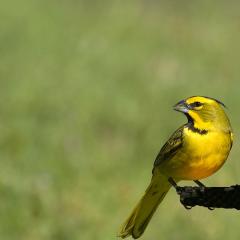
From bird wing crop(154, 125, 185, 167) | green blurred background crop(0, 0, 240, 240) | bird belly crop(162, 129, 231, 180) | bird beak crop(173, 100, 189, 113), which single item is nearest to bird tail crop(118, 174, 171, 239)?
bird wing crop(154, 125, 185, 167)

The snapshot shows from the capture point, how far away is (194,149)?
4359 mm

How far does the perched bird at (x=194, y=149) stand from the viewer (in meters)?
4.20

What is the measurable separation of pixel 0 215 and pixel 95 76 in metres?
4.55

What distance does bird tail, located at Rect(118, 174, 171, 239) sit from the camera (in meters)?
4.38

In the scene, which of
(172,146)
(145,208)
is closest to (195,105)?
(172,146)

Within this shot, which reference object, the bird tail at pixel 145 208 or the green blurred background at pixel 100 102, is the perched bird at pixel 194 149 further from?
the green blurred background at pixel 100 102

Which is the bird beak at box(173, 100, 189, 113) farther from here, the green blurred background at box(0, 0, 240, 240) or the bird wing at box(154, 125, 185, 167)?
the green blurred background at box(0, 0, 240, 240)

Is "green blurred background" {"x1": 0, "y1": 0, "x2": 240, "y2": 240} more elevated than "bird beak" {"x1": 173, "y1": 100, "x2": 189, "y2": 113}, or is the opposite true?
"green blurred background" {"x1": 0, "y1": 0, "x2": 240, "y2": 240}

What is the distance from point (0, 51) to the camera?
1156 cm

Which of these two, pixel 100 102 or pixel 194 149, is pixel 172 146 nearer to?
pixel 194 149

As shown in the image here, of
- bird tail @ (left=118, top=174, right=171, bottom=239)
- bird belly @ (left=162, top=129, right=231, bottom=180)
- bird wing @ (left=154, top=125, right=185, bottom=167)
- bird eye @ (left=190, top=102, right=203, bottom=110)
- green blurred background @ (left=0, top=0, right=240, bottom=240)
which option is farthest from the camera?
green blurred background @ (left=0, top=0, right=240, bottom=240)

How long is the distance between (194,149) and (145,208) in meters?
0.51

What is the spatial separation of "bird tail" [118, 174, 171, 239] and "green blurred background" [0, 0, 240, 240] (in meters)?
2.29

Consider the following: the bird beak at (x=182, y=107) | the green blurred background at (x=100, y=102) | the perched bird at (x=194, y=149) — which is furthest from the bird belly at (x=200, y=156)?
the green blurred background at (x=100, y=102)
